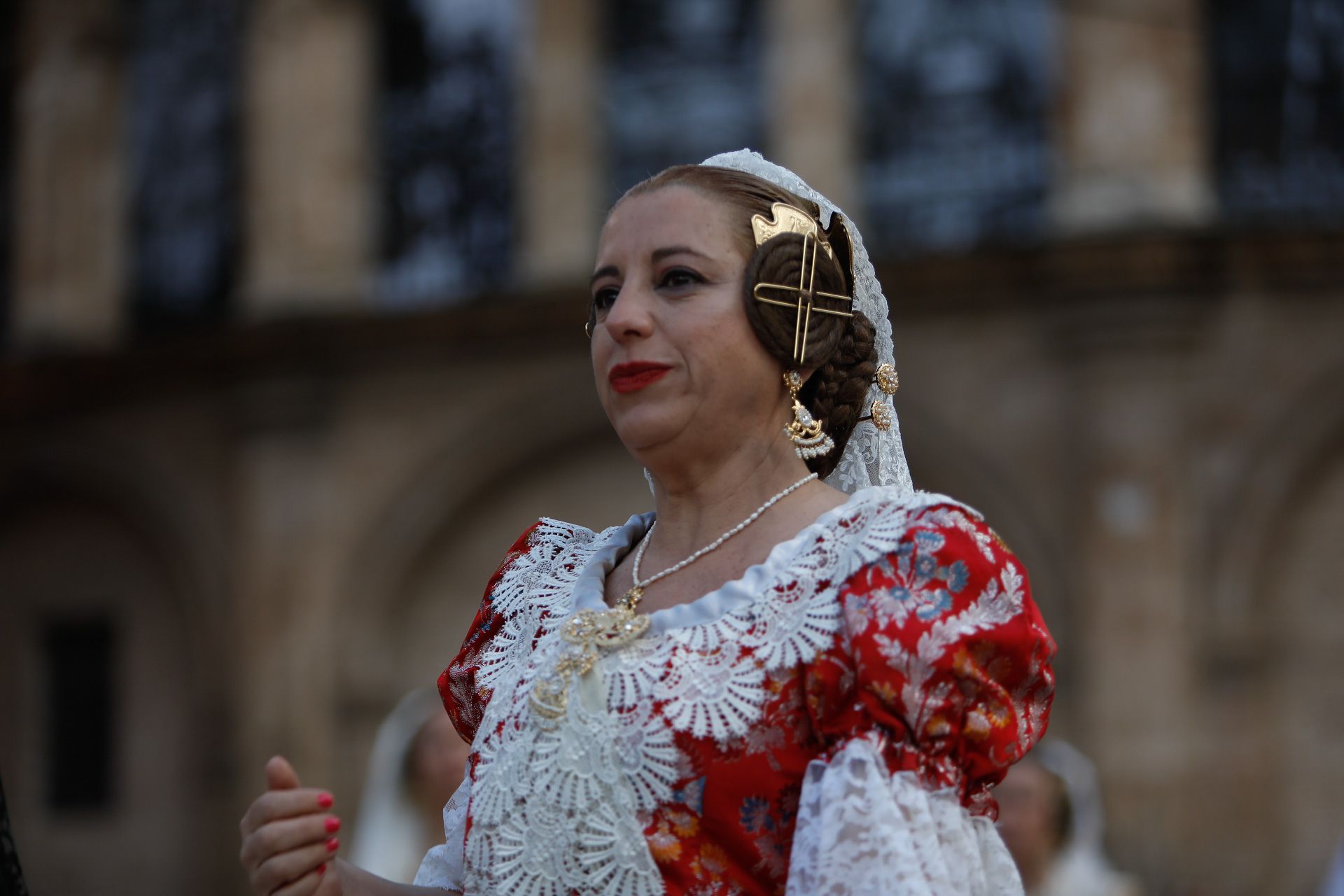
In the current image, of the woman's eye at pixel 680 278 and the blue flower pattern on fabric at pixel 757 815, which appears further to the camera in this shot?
the woman's eye at pixel 680 278

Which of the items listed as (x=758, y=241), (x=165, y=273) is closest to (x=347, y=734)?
(x=165, y=273)

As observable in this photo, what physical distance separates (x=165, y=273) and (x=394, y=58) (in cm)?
236

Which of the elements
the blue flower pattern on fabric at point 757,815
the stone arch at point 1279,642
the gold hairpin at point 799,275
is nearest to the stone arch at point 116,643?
the stone arch at point 1279,642

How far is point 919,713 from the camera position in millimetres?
1626

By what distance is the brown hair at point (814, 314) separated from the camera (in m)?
1.87

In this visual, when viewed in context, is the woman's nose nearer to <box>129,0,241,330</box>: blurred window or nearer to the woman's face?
the woman's face

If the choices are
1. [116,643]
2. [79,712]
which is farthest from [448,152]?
[79,712]

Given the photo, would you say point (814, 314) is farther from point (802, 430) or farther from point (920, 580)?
point (920, 580)

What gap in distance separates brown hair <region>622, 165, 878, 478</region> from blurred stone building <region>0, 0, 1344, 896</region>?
7.53m

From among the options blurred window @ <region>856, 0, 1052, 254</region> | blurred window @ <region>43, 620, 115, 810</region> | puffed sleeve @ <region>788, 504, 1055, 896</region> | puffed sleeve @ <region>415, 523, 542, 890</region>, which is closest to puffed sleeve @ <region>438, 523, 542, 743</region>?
puffed sleeve @ <region>415, 523, 542, 890</region>

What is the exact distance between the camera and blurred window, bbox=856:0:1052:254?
400 inches

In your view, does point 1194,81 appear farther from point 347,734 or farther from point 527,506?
point 347,734

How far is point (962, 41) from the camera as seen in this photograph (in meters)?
10.4

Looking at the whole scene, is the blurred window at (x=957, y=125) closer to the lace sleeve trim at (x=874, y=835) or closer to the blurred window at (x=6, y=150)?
the blurred window at (x=6, y=150)
